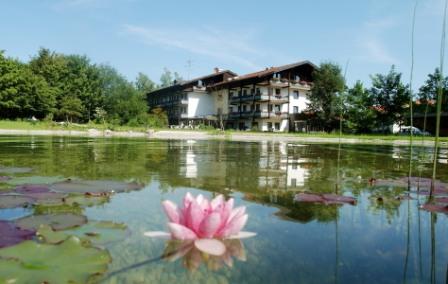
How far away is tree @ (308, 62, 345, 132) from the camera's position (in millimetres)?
36406

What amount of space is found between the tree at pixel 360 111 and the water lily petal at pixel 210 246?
115 ft

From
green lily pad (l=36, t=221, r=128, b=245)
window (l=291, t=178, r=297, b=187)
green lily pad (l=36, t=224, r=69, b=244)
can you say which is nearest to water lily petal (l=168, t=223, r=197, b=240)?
green lily pad (l=36, t=221, r=128, b=245)

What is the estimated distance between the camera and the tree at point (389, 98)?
3294 centimetres

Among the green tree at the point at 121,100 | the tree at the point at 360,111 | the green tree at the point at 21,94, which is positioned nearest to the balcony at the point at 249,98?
the tree at the point at 360,111

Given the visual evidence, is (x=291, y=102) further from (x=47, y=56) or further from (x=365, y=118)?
(x=47, y=56)

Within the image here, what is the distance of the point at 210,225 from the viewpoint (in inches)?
50.3

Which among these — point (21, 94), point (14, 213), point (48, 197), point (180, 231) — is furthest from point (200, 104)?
point (180, 231)

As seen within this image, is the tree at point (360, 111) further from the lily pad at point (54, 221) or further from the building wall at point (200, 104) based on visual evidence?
the lily pad at point (54, 221)

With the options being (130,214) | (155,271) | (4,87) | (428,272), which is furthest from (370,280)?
(4,87)

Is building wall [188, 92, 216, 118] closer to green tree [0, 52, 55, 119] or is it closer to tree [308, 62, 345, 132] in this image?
tree [308, 62, 345, 132]

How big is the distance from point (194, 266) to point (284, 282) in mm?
308

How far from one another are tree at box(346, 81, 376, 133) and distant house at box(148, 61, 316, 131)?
6.46m

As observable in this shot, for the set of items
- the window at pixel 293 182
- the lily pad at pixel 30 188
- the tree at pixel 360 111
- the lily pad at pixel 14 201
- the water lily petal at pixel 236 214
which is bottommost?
the window at pixel 293 182

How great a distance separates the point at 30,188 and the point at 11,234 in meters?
1.26
